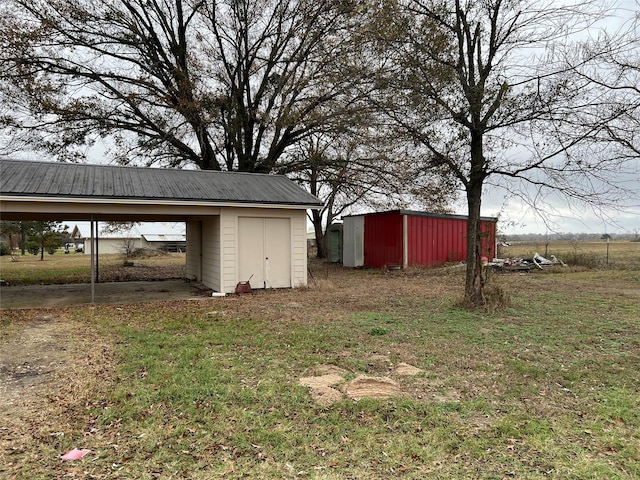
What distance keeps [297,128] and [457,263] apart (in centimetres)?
828

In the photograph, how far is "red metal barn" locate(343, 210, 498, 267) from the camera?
1608cm

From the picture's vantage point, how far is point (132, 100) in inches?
554

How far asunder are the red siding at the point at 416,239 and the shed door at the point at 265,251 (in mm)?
6146

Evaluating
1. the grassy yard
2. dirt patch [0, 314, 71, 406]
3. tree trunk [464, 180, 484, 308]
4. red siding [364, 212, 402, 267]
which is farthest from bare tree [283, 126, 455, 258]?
dirt patch [0, 314, 71, 406]

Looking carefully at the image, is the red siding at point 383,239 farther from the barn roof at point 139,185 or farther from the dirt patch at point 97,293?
the dirt patch at point 97,293

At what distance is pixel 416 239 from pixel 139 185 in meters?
10.3

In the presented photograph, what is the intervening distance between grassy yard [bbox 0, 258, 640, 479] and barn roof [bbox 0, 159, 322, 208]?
2.90 metres

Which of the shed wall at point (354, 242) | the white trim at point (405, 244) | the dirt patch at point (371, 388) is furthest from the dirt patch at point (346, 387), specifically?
the shed wall at point (354, 242)

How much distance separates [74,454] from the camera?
292 cm

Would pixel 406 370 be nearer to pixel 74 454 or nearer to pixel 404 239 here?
pixel 74 454

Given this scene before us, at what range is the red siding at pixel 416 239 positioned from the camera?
16.2m

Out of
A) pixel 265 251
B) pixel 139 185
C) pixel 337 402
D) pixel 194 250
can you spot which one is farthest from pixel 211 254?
pixel 337 402

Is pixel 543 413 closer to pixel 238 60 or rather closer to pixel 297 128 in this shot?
pixel 297 128

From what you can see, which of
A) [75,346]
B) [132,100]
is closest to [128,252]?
[132,100]
